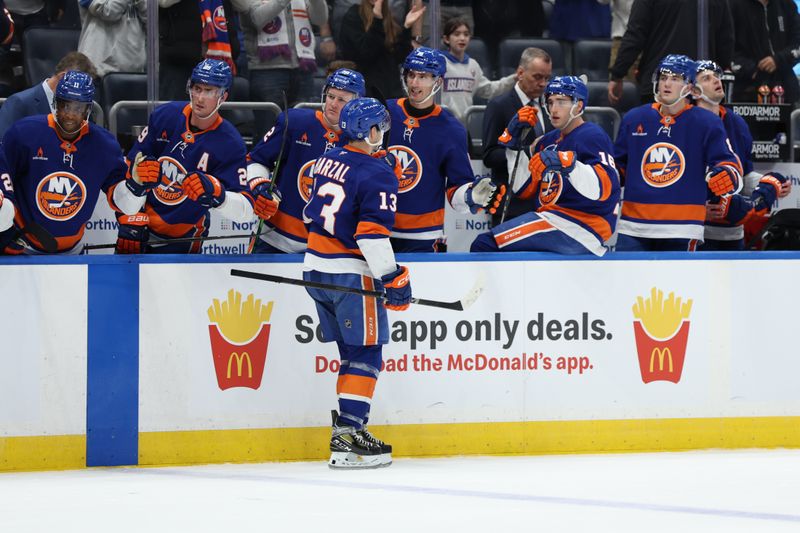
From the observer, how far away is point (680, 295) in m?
5.51

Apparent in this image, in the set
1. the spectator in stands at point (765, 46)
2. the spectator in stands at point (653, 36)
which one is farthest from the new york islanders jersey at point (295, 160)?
the spectator in stands at point (765, 46)

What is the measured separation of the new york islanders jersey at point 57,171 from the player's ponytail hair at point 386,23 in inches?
74.2

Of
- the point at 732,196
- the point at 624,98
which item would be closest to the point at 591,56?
the point at 624,98

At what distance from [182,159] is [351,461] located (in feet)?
5.15

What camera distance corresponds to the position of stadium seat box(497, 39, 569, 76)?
23.7 ft

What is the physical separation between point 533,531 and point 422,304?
Result: 5.01 ft

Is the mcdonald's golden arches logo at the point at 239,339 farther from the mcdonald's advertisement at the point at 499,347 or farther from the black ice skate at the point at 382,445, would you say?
the black ice skate at the point at 382,445

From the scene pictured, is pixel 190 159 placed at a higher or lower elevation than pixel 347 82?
lower

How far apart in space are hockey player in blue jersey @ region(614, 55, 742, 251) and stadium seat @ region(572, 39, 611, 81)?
4.73ft

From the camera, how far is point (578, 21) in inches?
295

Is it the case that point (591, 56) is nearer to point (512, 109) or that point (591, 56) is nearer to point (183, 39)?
Answer: point (512, 109)

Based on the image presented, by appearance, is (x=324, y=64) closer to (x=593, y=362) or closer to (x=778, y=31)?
(x=593, y=362)

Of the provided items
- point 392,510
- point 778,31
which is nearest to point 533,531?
point 392,510

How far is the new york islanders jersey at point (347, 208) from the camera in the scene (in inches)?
188
